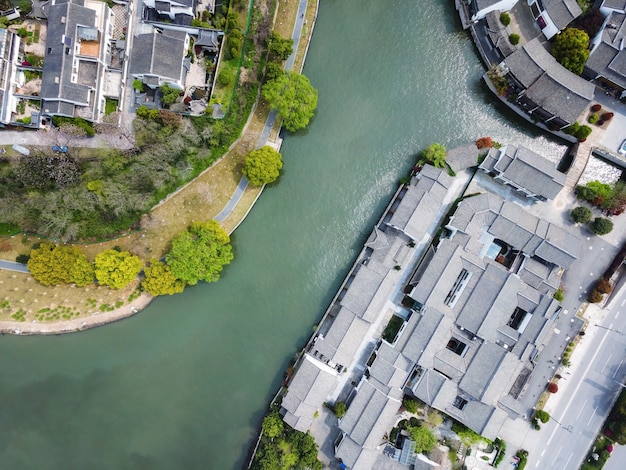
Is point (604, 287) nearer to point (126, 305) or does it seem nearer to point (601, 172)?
point (601, 172)

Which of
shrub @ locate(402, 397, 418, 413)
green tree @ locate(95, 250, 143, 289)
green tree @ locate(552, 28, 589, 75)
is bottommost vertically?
green tree @ locate(95, 250, 143, 289)

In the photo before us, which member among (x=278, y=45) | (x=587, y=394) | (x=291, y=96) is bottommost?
(x=587, y=394)

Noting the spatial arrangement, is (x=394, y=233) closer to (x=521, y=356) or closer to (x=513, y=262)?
(x=513, y=262)

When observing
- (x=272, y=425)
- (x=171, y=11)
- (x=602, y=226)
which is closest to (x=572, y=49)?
(x=602, y=226)

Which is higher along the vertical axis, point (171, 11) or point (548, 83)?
point (548, 83)

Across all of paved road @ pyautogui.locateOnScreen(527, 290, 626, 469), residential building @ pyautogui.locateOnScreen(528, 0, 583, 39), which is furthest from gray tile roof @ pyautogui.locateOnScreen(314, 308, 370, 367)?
residential building @ pyautogui.locateOnScreen(528, 0, 583, 39)

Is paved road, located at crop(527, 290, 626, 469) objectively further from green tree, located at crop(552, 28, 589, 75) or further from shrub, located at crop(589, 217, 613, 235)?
green tree, located at crop(552, 28, 589, 75)

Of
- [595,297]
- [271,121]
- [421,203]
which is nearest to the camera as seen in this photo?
[421,203]

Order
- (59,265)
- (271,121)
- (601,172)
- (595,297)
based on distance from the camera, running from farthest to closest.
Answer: (601,172) < (271,121) < (595,297) < (59,265)
